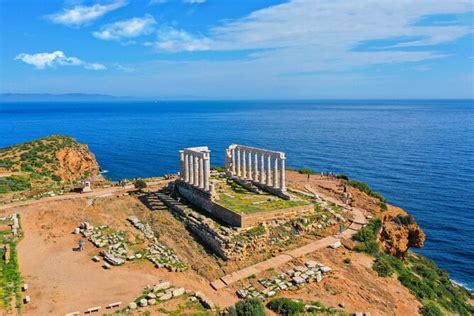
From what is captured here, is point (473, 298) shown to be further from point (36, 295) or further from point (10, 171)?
point (10, 171)

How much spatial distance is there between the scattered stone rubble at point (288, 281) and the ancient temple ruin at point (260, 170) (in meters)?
12.1

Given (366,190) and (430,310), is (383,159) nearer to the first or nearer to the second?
(366,190)

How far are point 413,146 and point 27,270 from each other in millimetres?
91364

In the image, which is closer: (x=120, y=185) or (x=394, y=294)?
(x=394, y=294)

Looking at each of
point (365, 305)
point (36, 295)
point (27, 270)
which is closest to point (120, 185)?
point (27, 270)

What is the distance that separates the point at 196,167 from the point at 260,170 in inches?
314

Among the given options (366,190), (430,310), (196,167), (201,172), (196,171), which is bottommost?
(430,310)

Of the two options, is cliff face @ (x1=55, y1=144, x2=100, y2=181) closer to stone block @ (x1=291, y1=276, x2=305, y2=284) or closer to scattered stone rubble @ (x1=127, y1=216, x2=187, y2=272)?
scattered stone rubble @ (x1=127, y1=216, x2=187, y2=272)

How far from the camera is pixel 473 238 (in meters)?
47.7

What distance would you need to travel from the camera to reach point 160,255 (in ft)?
109

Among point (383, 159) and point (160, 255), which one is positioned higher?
point (383, 159)

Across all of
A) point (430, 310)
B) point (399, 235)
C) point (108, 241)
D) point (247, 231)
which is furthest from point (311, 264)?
point (108, 241)

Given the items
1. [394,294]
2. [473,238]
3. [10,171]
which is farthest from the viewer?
[10,171]

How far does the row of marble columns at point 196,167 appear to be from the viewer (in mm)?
40616
